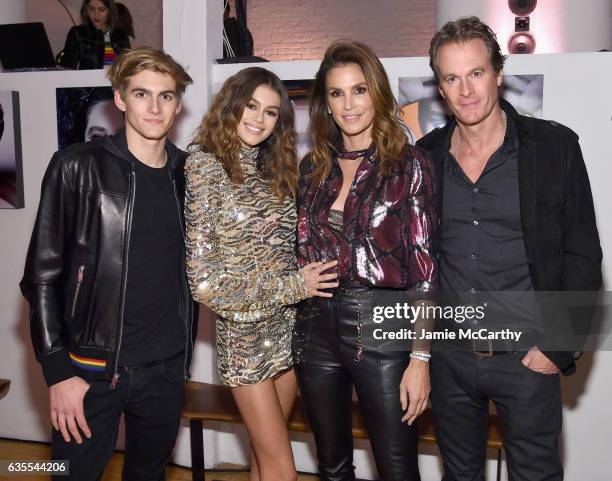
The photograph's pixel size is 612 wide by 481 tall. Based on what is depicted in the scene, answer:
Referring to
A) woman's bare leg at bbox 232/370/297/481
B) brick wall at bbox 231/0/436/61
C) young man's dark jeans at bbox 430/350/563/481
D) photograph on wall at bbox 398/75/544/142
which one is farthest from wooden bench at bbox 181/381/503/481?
brick wall at bbox 231/0/436/61

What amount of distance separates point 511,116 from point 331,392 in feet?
3.90

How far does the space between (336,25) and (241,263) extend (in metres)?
5.99

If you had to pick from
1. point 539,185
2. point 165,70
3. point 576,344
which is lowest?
point 576,344

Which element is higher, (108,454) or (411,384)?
(411,384)

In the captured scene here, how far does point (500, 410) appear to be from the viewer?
2279mm

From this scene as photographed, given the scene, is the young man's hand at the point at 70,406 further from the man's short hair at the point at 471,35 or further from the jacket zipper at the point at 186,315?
the man's short hair at the point at 471,35

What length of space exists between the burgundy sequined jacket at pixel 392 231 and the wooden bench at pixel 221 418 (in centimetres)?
106

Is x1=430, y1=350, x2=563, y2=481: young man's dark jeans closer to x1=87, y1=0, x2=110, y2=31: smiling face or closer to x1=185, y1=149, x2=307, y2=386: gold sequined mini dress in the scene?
x1=185, y1=149, x2=307, y2=386: gold sequined mini dress

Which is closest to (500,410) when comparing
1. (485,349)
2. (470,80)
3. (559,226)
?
(485,349)

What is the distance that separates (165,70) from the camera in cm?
230

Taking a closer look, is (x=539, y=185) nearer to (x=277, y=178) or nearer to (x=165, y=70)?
(x=277, y=178)

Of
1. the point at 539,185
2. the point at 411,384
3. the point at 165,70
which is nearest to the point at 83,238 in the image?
the point at 165,70

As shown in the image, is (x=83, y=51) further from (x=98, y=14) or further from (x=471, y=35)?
(x=471, y=35)

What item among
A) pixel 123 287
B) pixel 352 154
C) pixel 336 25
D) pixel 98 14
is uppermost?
pixel 336 25
